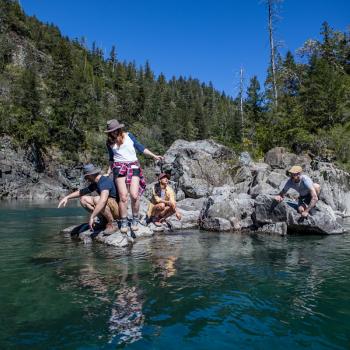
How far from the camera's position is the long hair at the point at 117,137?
26.1ft

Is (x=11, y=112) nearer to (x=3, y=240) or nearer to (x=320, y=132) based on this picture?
(x=320, y=132)

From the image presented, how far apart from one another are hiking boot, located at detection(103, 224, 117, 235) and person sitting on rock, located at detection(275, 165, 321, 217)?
4554 millimetres

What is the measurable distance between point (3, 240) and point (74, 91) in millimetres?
49083

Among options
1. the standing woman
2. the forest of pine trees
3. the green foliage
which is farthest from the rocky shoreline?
the green foliage

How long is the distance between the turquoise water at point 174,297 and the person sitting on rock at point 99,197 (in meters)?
0.86

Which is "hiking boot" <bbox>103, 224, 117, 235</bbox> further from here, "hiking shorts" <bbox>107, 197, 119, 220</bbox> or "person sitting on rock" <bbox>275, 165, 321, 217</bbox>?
"person sitting on rock" <bbox>275, 165, 321, 217</bbox>

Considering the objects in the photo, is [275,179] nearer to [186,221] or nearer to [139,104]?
[186,221]

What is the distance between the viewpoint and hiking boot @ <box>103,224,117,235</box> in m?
8.71

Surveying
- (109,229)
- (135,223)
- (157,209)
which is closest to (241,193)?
(157,209)

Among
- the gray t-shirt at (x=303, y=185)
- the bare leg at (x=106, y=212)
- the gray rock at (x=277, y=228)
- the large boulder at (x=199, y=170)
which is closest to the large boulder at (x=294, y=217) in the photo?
the gray rock at (x=277, y=228)

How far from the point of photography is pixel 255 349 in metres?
3.36

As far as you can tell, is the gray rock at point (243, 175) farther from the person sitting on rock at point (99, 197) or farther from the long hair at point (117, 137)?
the long hair at point (117, 137)

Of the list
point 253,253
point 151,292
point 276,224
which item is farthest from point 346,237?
point 151,292

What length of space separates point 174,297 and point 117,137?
13.7 ft
